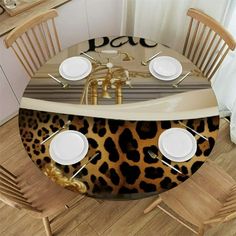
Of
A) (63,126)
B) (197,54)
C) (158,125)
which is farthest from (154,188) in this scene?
(197,54)

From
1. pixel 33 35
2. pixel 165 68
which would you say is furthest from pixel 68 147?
pixel 33 35

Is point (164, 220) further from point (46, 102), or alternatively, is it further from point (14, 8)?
point (14, 8)

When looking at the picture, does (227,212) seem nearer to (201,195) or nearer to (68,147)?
(201,195)

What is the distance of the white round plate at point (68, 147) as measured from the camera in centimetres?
122

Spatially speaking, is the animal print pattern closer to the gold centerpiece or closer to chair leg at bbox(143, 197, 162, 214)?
the gold centerpiece

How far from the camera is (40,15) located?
1564 millimetres

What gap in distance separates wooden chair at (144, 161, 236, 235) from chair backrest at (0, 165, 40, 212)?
2.15ft

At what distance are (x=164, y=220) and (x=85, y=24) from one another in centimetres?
154

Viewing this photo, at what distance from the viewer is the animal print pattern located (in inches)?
46.3

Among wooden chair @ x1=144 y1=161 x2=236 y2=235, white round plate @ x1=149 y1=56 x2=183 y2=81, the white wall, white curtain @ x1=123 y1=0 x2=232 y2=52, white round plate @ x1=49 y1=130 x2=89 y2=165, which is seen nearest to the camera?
white round plate @ x1=49 y1=130 x2=89 y2=165

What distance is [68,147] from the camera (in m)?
1.25

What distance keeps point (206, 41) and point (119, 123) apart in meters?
0.81

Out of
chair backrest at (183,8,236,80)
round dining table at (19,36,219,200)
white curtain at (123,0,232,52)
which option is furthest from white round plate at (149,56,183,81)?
white curtain at (123,0,232,52)

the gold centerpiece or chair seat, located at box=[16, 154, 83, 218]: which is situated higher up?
the gold centerpiece
